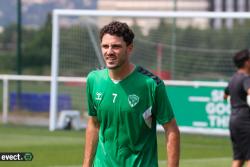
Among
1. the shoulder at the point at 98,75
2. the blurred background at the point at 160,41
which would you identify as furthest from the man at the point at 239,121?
the blurred background at the point at 160,41

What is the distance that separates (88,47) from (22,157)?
1300cm

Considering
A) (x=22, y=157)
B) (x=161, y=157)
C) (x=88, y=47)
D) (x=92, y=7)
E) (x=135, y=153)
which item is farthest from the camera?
(x=92, y=7)

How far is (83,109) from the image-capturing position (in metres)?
24.8

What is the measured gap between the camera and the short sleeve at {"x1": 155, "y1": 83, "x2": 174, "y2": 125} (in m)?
6.91

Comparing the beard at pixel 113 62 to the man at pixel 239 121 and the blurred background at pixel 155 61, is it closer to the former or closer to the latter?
the man at pixel 239 121

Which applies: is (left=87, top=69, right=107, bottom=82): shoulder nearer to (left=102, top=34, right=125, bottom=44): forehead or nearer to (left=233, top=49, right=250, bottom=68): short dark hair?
(left=102, top=34, right=125, bottom=44): forehead

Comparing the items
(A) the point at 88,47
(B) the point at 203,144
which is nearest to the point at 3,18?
(A) the point at 88,47

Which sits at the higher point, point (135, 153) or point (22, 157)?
point (135, 153)

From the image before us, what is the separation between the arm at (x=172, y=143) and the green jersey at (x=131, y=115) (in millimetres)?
64

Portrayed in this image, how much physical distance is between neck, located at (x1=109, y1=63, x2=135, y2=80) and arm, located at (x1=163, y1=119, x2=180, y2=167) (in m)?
0.50

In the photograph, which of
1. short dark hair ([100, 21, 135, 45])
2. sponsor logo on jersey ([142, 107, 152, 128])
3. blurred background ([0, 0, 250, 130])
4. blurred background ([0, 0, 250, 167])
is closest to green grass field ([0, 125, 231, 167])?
blurred background ([0, 0, 250, 167])

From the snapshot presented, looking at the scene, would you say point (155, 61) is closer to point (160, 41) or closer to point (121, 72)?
point (160, 41)

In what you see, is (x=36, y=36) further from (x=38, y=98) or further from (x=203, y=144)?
(x=203, y=144)

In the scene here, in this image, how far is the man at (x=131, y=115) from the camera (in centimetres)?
691
